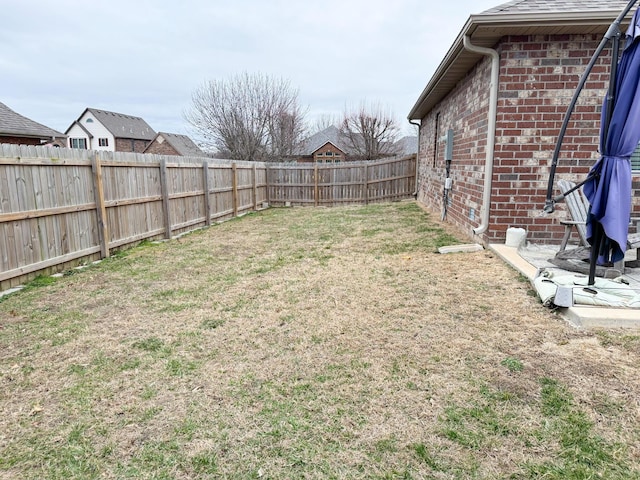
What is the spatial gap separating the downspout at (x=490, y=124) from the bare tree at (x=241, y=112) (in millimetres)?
18354

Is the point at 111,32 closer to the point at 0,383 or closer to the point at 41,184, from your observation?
the point at 41,184

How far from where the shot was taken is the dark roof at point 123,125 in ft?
130

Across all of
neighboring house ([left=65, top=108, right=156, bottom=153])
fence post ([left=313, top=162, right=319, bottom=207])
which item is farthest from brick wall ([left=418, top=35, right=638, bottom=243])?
neighboring house ([left=65, top=108, right=156, bottom=153])

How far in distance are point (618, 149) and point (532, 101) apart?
2.46m

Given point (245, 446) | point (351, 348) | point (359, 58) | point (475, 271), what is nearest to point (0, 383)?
point (245, 446)

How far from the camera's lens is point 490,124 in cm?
550

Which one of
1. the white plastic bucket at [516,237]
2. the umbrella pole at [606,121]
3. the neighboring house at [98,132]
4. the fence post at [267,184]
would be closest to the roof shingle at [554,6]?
the umbrella pole at [606,121]

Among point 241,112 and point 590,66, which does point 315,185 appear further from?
point 590,66

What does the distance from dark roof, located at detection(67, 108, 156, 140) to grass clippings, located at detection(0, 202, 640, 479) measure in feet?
135

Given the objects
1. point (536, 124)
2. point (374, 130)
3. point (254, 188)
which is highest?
point (374, 130)

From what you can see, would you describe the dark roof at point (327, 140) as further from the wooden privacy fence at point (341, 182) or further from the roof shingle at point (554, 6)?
the roof shingle at point (554, 6)

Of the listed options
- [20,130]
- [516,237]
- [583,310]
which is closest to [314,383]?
[583,310]

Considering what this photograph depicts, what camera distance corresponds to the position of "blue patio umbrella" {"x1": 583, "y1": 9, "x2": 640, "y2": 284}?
304cm

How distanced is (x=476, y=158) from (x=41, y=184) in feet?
19.8
